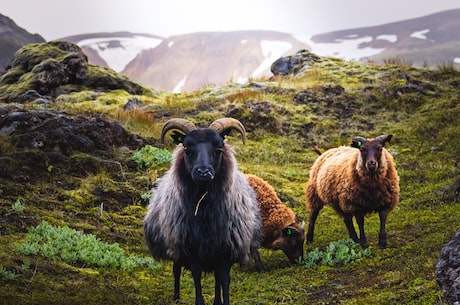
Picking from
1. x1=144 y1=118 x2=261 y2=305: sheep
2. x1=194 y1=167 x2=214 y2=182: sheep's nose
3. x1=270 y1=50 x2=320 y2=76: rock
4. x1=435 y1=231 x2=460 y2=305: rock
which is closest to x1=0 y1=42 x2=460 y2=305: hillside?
x1=435 y1=231 x2=460 y2=305: rock

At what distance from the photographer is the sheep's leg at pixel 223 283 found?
6.98 metres

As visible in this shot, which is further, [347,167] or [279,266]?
[347,167]

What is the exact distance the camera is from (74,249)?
27.8 ft

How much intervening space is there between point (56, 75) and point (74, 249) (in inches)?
680

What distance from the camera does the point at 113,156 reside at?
13.4m

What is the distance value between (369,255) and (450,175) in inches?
223

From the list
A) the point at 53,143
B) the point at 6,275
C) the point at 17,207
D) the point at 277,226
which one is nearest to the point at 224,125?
the point at 277,226

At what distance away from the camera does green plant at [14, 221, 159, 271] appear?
8.01 metres

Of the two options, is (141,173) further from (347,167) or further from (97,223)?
(347,167)

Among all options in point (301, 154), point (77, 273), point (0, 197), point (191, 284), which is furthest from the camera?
point (301, 154)

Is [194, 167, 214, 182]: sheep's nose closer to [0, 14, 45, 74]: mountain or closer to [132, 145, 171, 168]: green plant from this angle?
[132, 145, 171, 168]: green plant

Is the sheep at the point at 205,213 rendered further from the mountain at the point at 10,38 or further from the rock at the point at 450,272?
the mountain at the point at 10,38

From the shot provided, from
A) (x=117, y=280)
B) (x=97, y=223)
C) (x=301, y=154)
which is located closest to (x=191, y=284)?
(x=117, y=280)

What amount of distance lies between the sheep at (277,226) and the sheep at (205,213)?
2.19 m
